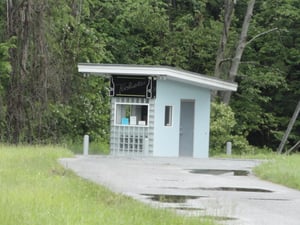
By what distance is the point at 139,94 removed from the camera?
27.0m

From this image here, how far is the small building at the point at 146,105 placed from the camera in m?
26.9

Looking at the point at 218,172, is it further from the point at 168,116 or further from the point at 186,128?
the point at 186,128

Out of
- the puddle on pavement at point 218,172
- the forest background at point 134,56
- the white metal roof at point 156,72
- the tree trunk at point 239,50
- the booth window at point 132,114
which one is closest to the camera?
the puddle on pavement at point 218,172

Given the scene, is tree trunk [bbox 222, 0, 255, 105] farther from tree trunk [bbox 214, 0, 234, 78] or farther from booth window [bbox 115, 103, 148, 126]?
booth window [bbox 115, 103, 148, 126]

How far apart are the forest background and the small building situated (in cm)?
428

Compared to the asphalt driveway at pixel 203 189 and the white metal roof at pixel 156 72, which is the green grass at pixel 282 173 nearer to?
the asphalt driveway at pixel 203 189

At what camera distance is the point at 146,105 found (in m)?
27.0

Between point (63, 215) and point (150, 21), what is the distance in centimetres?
3418

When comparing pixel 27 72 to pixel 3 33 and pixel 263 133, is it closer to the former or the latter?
pixel 3 33

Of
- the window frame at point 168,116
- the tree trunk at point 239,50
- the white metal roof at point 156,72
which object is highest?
the tree trunk at point 239,50

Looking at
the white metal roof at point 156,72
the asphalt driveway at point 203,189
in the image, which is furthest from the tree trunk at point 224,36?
the asphalt driveway at point 203,189

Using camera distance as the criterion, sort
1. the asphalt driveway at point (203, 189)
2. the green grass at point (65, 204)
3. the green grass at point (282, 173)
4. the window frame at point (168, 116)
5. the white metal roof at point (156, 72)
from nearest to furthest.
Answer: the green grass at point (65, 204) < the asphalt driveway at point (203, 189) < the green grass at point (282, 173) < the white metal roof at point (156, 72) < the window frame at point (168, 116)

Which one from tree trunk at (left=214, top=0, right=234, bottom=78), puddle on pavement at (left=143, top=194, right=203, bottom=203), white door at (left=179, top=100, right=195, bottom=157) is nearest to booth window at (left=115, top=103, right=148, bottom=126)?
white door at (left=179, top=100, right=195, bottom=157)

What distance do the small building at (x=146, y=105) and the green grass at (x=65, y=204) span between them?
1217 centimetres
